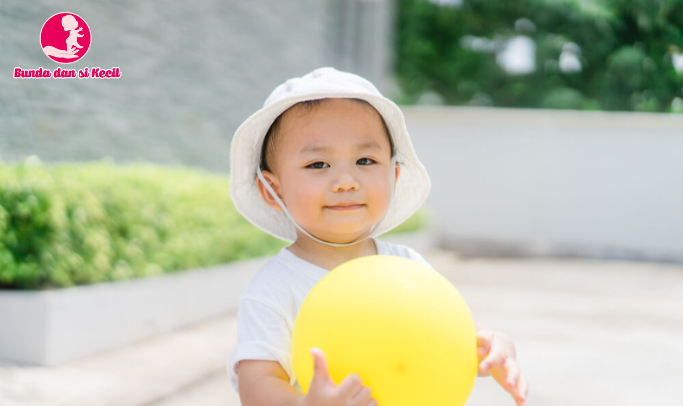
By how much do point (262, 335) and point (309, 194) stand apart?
15.4 inches

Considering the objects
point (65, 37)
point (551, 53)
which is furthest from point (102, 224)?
point (551, 53)

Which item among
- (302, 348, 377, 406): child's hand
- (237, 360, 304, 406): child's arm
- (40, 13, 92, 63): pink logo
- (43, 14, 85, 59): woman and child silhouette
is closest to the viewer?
(302, 348, 377, 406): child's hand

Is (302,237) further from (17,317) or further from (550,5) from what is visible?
(550,5)

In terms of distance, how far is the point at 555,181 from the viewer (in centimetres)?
1161

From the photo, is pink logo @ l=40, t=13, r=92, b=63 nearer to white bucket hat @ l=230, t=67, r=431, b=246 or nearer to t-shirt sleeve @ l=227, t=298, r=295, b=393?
white bucket hat @ l=230, t=67, r=431, b=246

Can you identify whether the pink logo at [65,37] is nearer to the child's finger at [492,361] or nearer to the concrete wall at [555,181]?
the child's finger at [492,361]

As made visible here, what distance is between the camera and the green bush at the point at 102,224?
368 cm

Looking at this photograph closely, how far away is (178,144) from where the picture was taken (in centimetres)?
689

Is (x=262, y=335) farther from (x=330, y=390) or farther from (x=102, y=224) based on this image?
(x=102, y=224)

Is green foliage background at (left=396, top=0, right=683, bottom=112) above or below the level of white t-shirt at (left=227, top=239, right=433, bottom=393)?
above

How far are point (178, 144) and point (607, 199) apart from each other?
761 cm

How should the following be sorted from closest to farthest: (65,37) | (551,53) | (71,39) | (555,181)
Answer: (65,37)
(71,39)
(555,181)
(551,53)

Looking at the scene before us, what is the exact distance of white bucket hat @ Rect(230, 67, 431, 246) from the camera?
1.84 meters

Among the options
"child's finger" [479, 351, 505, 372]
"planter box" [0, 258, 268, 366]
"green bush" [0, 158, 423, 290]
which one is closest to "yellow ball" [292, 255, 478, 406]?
"child's finger" [479, 351, 505, 372]
